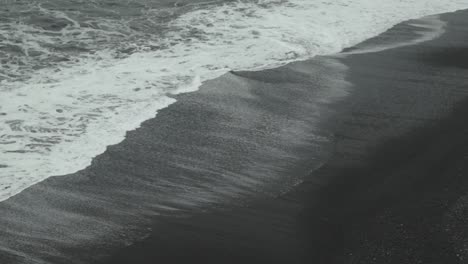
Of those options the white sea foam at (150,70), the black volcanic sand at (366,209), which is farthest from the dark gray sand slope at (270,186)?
the white sea foam at (150,70)

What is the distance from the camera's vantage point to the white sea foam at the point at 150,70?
718 centimetres

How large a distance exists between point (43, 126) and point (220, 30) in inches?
202

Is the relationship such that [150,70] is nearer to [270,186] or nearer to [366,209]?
[270,186]

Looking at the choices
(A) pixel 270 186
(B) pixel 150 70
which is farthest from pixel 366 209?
(B) pixel 150 70

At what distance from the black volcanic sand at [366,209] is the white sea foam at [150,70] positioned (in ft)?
5.60

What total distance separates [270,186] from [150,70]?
3946mm

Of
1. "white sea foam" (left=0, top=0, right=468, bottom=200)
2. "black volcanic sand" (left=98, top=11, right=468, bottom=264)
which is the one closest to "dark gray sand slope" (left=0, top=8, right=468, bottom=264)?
"black volcanic sand" (left=98, top=11, right=468, bottom=264)

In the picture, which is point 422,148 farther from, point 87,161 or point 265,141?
point 87,161

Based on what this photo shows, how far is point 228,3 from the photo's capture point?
47.5ft

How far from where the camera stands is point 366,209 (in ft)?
19.9

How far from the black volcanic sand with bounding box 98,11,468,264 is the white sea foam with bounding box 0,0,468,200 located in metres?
1.71

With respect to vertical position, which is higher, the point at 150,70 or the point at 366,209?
the point at 150,70

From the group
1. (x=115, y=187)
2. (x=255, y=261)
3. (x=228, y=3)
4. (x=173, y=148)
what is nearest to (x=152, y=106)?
(x=173, y=148)

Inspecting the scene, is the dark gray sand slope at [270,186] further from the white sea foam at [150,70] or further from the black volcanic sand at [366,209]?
the white sea foam at [150,70]
